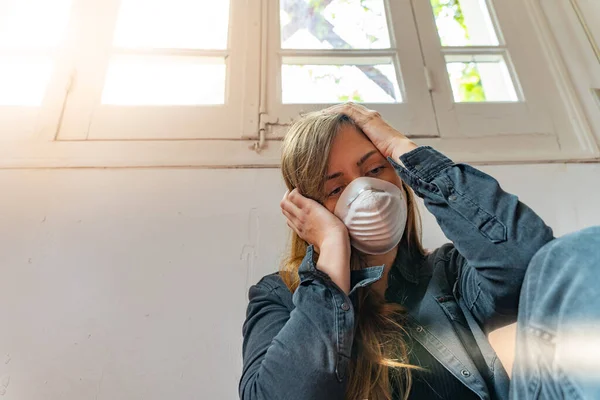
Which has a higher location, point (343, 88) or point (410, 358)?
point (343, 88)

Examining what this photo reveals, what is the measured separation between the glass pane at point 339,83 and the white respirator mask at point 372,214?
592 millimetres

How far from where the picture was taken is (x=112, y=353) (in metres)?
0.86

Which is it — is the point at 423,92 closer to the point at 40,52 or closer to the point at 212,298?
the point at 212,298

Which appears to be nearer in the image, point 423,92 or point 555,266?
point 555,266

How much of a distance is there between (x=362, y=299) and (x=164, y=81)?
103cm

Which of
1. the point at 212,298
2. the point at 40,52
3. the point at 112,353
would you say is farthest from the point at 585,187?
the point at 40,52

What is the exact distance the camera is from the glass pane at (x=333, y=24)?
4.52 ft

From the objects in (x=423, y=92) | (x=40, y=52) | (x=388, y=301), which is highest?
(x=40, y=52)

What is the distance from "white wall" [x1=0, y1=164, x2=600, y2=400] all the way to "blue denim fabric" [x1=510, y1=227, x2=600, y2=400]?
1.87 feet

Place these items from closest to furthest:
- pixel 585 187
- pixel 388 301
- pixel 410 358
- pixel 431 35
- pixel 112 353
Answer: pixel 410 358
pixel 388 301
pixel 112 353
pixel 585 187
pixel 431 35

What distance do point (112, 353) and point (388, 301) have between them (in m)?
0.66

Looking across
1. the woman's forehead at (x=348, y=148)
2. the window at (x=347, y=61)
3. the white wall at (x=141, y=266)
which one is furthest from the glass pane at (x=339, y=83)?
the woman's forehead at (x=348, y=148)

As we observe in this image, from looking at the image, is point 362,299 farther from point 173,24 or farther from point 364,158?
point 173,24

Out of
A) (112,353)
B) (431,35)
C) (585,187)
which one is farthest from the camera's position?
Result: (431,35)
